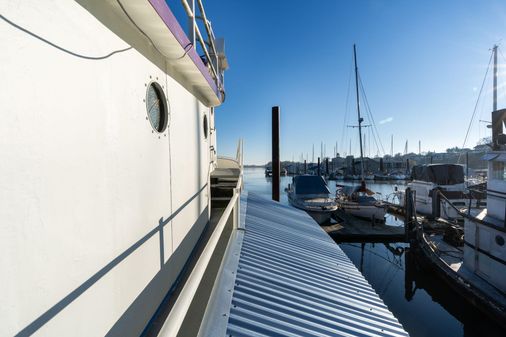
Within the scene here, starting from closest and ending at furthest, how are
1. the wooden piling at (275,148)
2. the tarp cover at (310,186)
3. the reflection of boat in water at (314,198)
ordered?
the wooden piling at (275,148) → the reflection of boat in water at (314,198) → the tarp cover at (310,186)

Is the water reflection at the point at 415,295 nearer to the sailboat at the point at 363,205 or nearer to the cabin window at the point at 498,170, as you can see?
the sailboat at the point at 363,205

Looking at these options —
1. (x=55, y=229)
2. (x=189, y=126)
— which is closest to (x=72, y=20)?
(x=55, y=229)

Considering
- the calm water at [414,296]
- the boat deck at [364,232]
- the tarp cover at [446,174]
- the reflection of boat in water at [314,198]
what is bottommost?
the calm water at [414,296]

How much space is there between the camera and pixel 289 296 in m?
3.34

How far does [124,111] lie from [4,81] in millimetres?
1114

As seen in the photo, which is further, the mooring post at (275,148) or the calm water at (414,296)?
the mooring post at (275,148)

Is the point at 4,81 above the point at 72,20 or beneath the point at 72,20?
beneath

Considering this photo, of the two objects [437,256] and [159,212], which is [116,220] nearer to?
[159,212]

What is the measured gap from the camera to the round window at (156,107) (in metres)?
2.93

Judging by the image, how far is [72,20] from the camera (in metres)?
1.68

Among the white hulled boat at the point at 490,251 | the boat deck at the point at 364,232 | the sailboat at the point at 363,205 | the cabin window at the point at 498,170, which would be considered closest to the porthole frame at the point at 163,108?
the white hulled boat at the point at 490,251

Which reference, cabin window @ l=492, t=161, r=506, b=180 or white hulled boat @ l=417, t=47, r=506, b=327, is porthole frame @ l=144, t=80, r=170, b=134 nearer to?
white hulled boat @ l=417, t=47, r=506, b=327

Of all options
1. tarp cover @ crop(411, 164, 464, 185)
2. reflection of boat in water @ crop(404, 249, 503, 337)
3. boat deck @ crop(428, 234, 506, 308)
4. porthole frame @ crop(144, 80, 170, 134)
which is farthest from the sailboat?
porthole frame @ crop(144, 80, 170, 134)

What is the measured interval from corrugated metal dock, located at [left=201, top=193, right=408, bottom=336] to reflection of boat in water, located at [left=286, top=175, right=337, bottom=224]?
11165 mm
